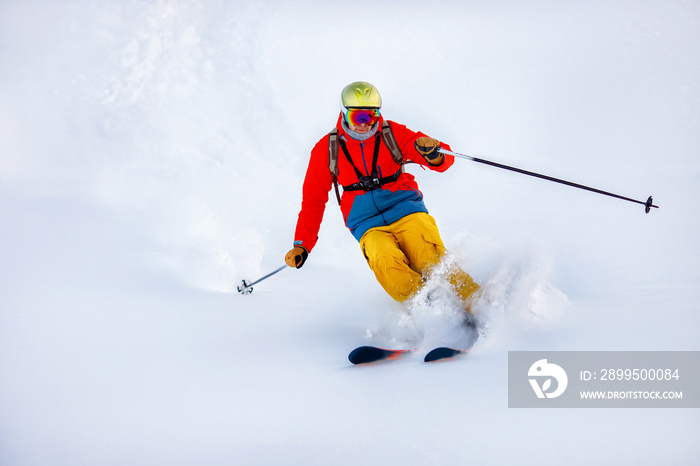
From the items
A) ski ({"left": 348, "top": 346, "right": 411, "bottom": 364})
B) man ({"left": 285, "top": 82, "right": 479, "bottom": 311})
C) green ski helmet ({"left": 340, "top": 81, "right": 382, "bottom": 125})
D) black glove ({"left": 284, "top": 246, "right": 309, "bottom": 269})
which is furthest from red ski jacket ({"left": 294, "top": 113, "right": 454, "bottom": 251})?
ski ({"left": 348, "top": 346, "right": 411, "bottom": 364})

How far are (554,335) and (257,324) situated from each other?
2100 mm

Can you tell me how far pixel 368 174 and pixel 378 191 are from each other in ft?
0.50

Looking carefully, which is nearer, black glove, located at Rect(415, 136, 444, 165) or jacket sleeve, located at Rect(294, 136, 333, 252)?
black glove, located at Rect(415, 136, 444, 165)

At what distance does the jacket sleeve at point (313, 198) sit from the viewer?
3.96 metres

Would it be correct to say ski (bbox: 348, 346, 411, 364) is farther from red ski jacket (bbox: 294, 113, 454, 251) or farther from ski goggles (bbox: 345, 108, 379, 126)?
ski goggles (bbox: 345, 108, 379, 126)

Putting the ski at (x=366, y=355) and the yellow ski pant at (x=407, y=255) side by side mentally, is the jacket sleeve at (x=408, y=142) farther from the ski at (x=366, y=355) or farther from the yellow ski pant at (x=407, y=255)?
the ski at (x=366, y=355)

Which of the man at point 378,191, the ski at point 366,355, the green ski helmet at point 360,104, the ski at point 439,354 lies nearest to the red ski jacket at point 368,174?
the man at point 378,191

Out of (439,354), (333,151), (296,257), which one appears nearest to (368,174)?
(333,151)

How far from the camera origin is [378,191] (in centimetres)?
383

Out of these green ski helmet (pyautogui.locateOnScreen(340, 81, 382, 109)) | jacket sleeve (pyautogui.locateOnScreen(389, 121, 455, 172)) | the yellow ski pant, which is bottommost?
the yellow ski pant

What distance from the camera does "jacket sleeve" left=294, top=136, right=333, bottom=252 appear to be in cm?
396

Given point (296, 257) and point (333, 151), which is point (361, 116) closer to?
point (333, 151)

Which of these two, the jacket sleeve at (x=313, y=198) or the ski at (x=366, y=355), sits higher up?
the jacket sleeve at (x=313, y=198)

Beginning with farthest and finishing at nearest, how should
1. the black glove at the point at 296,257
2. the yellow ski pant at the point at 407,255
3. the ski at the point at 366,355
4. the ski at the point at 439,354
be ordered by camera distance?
the black glove at the point at 296,257
the yellow ski pant at the point at 407,255
the ski at the point at 366,355
the ski at the point at 439,354
